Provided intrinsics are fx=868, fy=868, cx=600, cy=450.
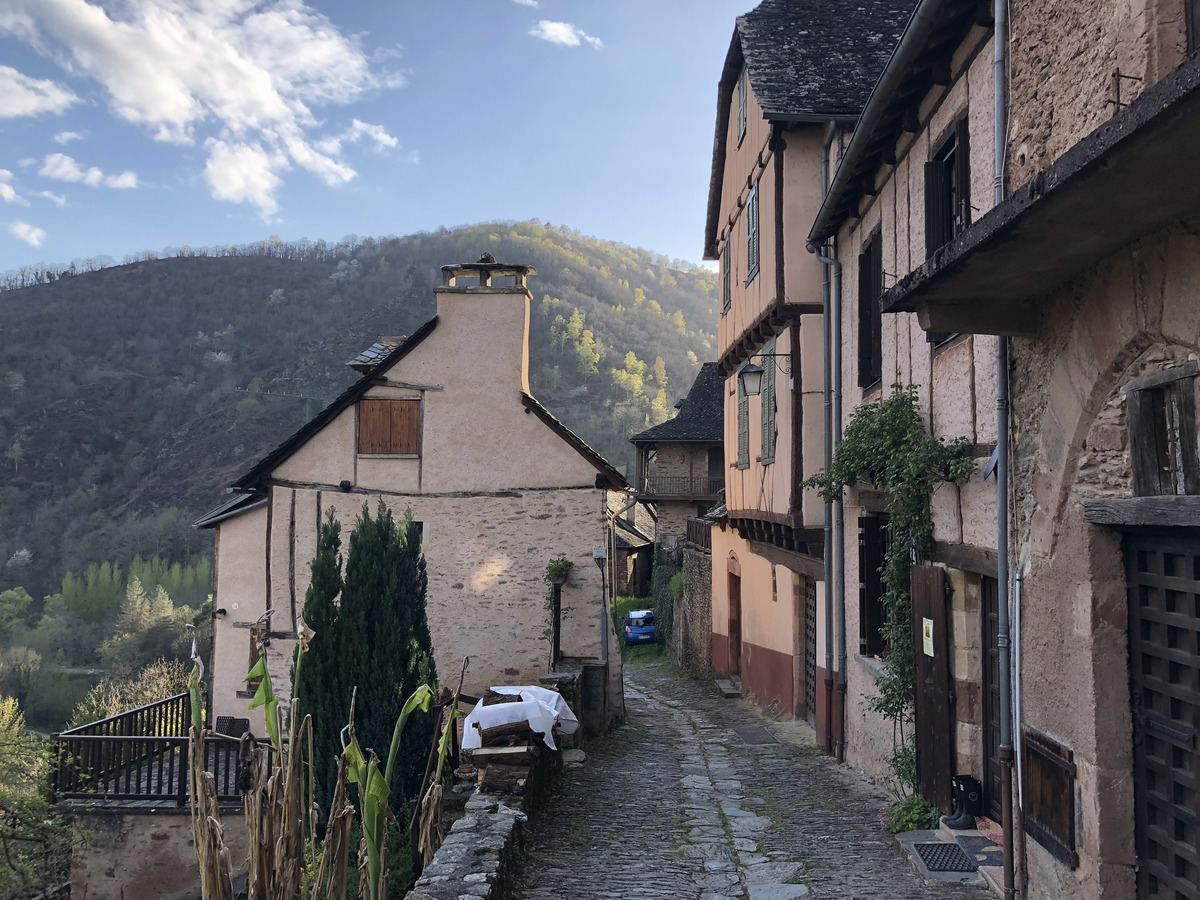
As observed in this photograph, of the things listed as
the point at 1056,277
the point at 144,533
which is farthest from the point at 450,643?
the point at 144,533

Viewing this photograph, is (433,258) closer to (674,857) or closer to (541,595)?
(541,595)

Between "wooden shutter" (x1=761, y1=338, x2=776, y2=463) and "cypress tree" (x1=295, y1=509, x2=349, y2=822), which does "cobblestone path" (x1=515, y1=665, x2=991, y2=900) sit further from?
"wooden shutter" (x1=761, y1=338, x2=776, y2=463)

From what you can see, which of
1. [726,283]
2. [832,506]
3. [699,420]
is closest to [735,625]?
[726,283]

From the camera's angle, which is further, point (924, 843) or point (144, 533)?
point (144, 533)

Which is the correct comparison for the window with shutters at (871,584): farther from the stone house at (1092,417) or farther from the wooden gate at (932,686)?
the stone house at (1092,417)

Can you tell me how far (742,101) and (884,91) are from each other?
6.12 metres

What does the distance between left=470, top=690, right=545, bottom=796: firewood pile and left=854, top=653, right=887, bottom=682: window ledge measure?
3095mm

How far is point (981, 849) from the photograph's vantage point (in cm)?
552

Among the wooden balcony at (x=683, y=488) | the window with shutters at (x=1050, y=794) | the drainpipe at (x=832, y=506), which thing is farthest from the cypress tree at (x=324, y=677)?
the wooden balcony at (x=683, y=488)

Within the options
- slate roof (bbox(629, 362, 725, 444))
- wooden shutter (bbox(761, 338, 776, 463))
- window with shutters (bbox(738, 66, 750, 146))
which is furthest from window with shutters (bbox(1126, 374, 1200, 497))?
slate roof (bbox(629, 362, 725, 444))

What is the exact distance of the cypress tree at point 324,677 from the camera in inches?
361

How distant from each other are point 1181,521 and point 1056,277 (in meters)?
1.24

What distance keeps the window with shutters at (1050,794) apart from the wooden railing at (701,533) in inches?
598

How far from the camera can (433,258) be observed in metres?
94.1
